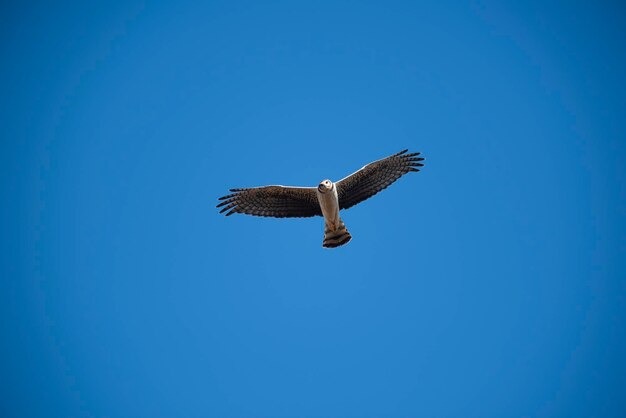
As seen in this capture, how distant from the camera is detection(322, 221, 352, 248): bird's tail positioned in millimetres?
13047

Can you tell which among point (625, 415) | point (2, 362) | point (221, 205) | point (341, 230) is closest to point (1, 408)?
point (2, 362)

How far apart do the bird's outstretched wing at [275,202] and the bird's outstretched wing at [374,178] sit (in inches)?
27.9

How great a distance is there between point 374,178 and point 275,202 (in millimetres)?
2386

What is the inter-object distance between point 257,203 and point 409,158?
148 inches

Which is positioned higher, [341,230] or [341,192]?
[341,192]

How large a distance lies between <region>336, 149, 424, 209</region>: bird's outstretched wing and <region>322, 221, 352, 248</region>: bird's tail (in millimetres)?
713

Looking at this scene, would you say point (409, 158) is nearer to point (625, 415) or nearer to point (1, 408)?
point (625, 415)

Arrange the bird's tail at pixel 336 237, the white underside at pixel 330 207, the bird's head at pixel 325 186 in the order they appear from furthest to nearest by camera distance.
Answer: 1. the bird's tail at pixel 336 237
2. the white underside at pixel 330 207
3. the bird's head at pixel 325 186

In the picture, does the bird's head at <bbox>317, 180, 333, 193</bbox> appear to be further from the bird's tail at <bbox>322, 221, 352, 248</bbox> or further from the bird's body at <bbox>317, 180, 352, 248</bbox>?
the bird's tail at <bbox>322, 221, 352, 248</bbox>

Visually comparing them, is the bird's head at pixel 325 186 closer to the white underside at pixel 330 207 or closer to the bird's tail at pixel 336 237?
the white underside at pixel 330 207

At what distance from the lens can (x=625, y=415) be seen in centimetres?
2825

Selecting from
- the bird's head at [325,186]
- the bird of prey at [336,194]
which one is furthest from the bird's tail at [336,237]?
the bird's head at [325,186]

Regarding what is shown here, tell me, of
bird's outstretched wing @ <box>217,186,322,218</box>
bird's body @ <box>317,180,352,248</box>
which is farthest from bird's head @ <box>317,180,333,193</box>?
bird's outstretched wing @ <box>217,186,322,218</box>

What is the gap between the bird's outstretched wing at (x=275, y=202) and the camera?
13.5m
